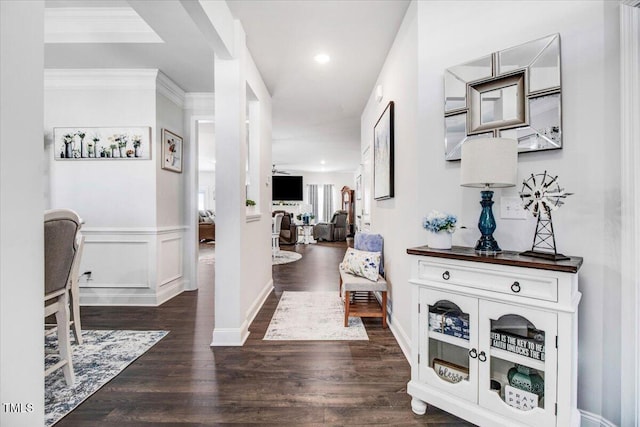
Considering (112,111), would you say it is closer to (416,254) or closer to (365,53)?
(365,53)

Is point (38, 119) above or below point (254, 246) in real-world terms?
above

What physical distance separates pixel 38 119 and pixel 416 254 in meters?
1.55

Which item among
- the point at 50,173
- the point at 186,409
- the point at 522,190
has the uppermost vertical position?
the point at 50,173

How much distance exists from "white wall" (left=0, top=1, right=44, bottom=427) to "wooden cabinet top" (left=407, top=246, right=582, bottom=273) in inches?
58.4

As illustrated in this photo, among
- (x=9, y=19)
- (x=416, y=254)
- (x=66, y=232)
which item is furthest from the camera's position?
(x=66, y=232)

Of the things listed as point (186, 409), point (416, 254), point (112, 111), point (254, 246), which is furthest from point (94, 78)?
point (416, 254)

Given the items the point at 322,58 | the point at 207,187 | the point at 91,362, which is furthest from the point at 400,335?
the point at 207,187

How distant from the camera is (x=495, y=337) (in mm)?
1326

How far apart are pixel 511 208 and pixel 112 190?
3.80 metres

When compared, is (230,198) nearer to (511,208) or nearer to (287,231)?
(511,208)

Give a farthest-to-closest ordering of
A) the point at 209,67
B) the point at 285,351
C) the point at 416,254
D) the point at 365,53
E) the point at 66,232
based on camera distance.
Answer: the point at 209,67
the point at 365,53
the point at 285,351
the point at 66,232
the point at 416,254

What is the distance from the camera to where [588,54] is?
4.55ft

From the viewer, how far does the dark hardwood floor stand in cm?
148

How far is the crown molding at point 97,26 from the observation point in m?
2.42
